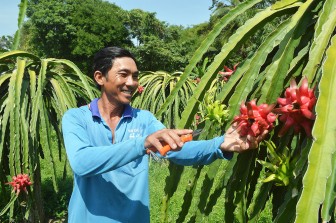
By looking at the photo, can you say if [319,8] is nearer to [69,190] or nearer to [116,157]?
[116,157]

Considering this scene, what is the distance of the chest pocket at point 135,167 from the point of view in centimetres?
153

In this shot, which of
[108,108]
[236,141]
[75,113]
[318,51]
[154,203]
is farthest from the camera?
[154,203]

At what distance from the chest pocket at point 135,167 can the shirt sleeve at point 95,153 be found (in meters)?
0.20

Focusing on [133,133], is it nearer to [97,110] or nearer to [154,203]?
[97,110]

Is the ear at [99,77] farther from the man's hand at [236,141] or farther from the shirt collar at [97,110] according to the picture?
the man's hand at [236,141]

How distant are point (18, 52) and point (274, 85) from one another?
220cm

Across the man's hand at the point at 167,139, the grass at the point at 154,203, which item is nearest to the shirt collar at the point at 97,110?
the man's hand at the point at 167,139

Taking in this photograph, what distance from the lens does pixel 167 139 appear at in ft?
3.45

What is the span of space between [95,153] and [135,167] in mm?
364

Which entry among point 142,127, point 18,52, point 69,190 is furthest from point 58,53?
point 142,127

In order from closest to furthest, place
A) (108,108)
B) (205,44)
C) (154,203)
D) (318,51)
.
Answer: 1. (318,51)
2. (205,44)
3. (108,108)
4. (154,203)

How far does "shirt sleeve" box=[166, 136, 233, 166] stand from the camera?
122 centimetres

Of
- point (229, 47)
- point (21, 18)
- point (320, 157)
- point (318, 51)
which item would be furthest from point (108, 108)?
point (21, 18)

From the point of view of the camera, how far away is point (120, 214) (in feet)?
4.92
